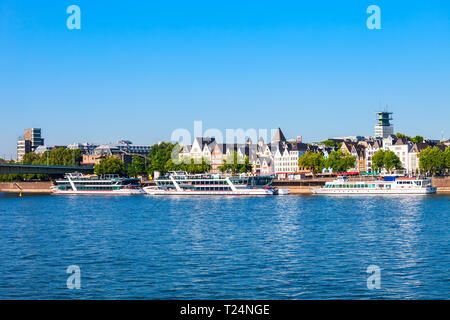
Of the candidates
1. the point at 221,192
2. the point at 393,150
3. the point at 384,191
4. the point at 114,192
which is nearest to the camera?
the point at 384,191

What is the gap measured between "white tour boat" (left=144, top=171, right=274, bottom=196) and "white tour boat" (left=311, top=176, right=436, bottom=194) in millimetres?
8820

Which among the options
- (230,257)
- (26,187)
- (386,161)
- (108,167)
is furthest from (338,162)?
(230,257)

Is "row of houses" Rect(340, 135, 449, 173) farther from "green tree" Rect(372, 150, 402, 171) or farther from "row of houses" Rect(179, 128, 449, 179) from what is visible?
"green tree" Rect(372, 150, 402, 171)

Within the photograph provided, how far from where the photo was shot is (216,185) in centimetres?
8794

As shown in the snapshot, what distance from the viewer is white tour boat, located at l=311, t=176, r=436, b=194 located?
8125 cm

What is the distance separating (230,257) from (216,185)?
203ft


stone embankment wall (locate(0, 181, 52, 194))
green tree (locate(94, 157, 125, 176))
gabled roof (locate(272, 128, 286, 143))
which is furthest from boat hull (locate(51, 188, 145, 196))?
gabled roof (locate(272, 128, 286, 143))

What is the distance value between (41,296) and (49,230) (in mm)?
21807

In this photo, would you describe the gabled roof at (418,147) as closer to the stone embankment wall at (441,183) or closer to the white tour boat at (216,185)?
the stone embankment wall at (441,183)

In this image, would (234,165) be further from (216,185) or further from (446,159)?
(446,159)

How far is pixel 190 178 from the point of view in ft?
303
